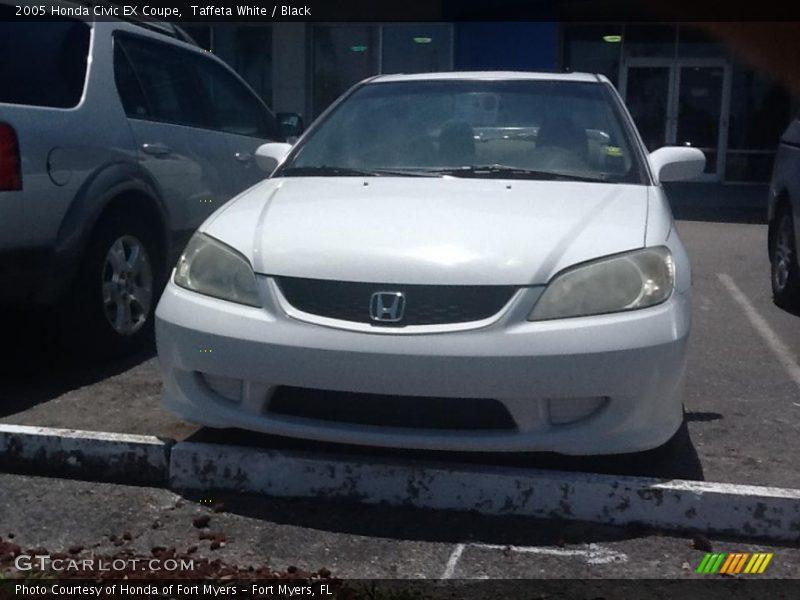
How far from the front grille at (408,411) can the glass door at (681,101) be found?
17695 millimetres

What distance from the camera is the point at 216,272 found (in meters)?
3.59

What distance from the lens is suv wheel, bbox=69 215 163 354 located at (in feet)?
15.7

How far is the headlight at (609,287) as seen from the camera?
3.28 metres

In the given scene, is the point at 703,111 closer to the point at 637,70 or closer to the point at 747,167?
the point at 747,167

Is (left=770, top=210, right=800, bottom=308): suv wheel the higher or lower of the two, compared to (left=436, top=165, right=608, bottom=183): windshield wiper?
lower

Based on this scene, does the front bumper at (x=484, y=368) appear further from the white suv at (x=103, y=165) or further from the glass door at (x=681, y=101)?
the glass door at (x=681, y=101)

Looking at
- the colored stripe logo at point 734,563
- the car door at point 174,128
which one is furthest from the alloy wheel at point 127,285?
the colored stripe logo at point 734,563

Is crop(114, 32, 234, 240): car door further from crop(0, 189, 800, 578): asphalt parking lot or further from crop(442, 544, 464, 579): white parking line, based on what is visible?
crop(442, 544, 464, 579): white parking line

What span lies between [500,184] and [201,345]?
Result: 1384 millimetres

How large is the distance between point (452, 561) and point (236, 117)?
13.4 feet

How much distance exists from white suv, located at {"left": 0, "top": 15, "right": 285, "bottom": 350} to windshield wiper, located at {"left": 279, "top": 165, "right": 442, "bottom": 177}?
964 mm

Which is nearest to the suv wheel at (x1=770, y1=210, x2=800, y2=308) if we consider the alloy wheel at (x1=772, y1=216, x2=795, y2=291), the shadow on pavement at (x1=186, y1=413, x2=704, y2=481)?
the alloy wheel at (x1=772, y1=216, x2=795, y2=291)

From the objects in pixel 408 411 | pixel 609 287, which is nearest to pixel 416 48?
pixel 609 287

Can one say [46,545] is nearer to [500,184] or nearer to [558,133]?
[500,184]
